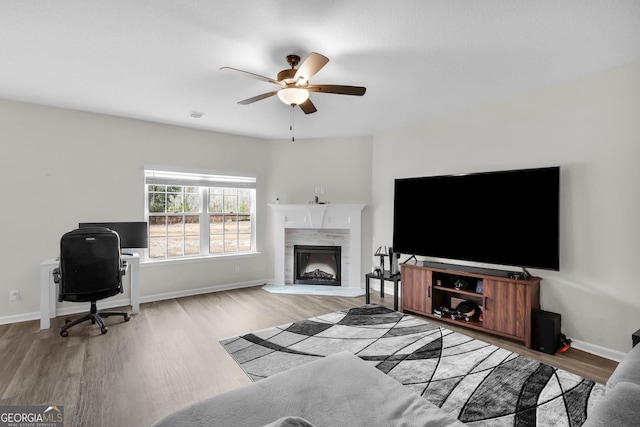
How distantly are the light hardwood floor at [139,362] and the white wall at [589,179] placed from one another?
17.6 inches

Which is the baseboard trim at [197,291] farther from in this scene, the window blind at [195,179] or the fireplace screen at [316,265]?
the window blind at [195,179]

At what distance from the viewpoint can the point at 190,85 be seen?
3.15 meters

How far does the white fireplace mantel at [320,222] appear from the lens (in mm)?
5125

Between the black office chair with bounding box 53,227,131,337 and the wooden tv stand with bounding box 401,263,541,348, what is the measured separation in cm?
340

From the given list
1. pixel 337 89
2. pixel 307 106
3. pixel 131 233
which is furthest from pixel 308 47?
pixel 131 233

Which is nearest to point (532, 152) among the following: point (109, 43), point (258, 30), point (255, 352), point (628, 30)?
point (628, 30)

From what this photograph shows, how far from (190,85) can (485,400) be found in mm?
3659

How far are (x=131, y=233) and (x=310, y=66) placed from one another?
3400 millimetres

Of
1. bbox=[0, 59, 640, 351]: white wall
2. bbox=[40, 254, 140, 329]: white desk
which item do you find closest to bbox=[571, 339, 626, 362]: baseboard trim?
bbox=[0, 59, 640, 351]: white wall

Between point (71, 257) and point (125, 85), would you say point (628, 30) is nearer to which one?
point (125, 85)

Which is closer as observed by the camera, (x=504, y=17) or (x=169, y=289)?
(x=504, y=17)

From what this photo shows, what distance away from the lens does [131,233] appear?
4195mm

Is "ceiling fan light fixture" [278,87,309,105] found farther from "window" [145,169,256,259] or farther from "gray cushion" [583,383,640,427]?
"window" [145,169,256,259]

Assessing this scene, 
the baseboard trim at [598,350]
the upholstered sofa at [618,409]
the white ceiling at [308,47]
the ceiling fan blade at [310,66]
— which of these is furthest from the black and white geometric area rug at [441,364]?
the white ceiling at [308,47]
